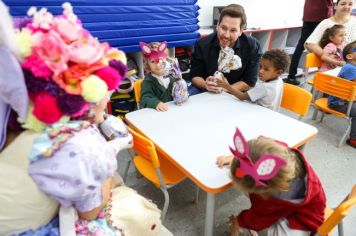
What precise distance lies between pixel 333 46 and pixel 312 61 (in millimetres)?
315

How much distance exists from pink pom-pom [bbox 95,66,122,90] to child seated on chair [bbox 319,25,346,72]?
291 centimetres

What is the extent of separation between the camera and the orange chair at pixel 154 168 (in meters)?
1.12

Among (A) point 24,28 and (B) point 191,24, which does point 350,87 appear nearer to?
(B) point 191,24

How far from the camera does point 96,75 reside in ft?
2.20

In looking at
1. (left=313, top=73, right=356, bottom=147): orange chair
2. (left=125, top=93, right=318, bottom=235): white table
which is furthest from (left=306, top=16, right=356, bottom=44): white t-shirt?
(left=125, top=93, right=318, bottom=235): white table

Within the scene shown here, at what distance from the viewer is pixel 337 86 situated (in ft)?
7.02

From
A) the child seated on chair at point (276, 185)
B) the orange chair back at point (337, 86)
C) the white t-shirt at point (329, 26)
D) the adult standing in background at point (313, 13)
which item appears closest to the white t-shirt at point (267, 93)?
the child seated on chair at point (276, 185)

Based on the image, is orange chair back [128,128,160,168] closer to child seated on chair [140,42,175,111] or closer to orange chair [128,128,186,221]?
orange chair [128,128,186,221]

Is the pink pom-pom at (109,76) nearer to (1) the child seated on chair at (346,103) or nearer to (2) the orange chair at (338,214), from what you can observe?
(2) the orange chair at (338,214)

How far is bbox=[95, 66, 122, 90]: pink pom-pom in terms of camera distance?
2.23ft

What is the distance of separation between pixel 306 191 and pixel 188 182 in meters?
1.06

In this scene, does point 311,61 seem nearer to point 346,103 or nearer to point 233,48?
point 346,103

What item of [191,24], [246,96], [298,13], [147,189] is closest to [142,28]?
[191,24]

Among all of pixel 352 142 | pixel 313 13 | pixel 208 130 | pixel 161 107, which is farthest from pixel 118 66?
pixel 313 13
